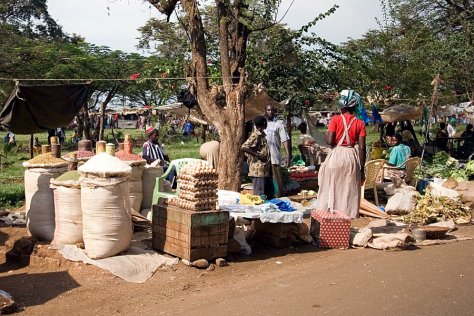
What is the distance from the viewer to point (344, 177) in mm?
8109

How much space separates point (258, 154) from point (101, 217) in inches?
132

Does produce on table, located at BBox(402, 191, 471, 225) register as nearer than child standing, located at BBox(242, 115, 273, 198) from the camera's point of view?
No

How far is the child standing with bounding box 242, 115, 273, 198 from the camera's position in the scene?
370 inches

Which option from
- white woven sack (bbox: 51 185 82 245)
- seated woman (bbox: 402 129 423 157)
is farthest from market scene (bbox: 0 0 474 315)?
seated woman (bbox: 402 129 423 157)

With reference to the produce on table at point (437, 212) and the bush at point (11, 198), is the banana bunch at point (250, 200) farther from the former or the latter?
the bush at point (11, 198)

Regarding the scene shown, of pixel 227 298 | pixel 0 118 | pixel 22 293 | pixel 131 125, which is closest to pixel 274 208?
pixel 227 298

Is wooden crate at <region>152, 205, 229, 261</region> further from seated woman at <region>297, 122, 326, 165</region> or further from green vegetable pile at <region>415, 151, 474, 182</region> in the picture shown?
seated woman at <region>297, 122, 326, 165</region>

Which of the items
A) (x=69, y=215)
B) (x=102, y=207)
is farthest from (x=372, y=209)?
(x=69, y=215)

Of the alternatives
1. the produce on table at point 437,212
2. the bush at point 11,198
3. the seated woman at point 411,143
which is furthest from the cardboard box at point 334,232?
the seated woman at point 411,143

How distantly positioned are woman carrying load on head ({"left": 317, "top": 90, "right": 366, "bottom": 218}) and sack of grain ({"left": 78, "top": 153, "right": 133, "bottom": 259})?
2.93 metres

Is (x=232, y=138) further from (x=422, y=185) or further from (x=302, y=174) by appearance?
(x=422, y=185)

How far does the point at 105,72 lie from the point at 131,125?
77.4ft

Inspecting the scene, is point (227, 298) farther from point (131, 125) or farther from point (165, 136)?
point (131, 125)

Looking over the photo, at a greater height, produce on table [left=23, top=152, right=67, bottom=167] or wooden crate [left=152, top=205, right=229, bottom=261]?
produce on table [left=23, top=152, right=67, bottom=167]
